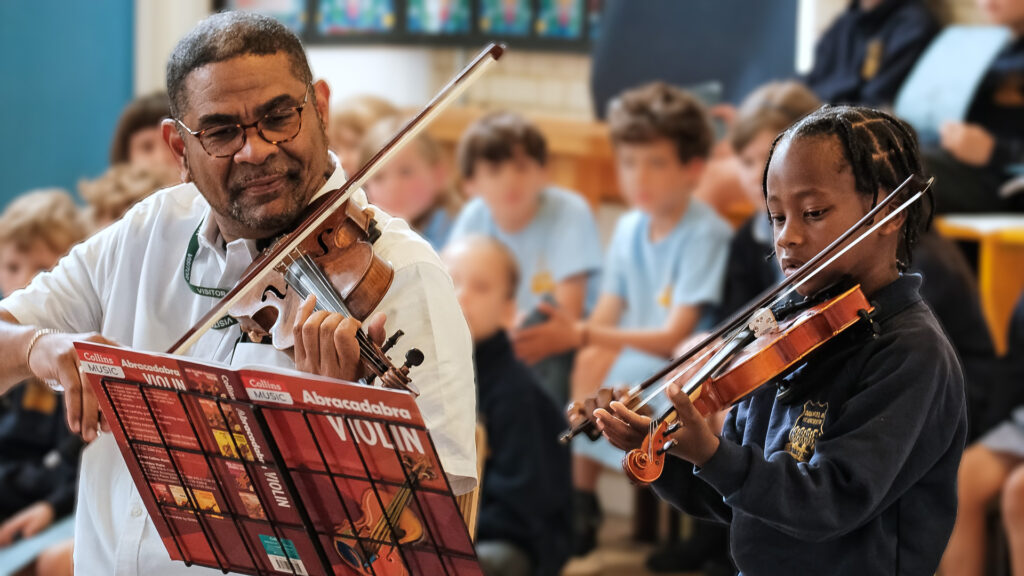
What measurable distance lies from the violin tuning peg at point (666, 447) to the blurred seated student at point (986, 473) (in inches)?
77.9

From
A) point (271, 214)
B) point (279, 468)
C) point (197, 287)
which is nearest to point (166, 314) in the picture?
point (197, 287)

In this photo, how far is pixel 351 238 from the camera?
1608 millimetres

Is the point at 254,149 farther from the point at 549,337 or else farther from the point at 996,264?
the point at 996,264

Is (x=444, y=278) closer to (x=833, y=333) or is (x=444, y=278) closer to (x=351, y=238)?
(x=351, y=238)

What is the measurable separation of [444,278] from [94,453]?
0.55 m

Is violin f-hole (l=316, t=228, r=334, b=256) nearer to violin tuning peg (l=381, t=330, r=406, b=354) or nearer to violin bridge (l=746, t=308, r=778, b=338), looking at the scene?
violin tuning peg (l=381, t=330, r=406, b=354)

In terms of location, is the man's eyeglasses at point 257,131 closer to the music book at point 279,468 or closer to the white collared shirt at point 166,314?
the white collared shirt at point 166,314

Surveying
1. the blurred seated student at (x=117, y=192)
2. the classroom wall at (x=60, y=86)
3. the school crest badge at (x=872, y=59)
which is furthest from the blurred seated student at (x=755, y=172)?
the classroom wall at (x=60, y=86)

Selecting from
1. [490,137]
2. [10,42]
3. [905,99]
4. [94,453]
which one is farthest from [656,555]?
[10,42]

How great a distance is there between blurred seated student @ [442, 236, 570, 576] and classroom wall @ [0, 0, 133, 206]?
2.14 m

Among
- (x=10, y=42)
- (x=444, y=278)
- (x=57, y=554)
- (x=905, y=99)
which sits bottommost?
(x=57, y=554)

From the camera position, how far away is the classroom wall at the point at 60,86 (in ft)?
14.5

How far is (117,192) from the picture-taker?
3.51 meters

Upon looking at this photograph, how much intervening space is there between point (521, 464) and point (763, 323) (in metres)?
1.65
